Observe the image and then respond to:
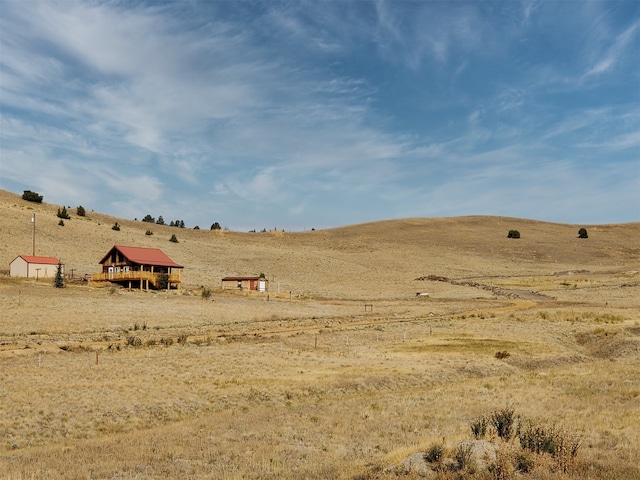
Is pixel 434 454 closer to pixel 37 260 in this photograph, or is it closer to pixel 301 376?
pixel 301 376

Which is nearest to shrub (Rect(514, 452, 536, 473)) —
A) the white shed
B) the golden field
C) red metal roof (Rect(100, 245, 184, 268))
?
the golden field

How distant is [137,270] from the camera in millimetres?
79938

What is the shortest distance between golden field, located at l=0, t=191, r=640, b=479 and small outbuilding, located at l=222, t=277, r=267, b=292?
3.80m

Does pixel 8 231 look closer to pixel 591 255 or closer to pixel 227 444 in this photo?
pixel 227 444

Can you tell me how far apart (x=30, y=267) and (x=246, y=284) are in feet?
104

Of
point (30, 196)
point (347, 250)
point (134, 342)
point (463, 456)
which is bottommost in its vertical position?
point (134, 342)

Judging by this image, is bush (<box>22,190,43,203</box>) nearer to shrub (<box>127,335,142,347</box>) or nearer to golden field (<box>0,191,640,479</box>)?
golden field (<box>0,191,640,479</box>)

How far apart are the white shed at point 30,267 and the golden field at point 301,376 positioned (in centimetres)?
551

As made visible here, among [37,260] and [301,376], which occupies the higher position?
[37,260]

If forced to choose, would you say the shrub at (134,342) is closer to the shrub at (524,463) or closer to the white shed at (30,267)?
the shrub at (524,463)

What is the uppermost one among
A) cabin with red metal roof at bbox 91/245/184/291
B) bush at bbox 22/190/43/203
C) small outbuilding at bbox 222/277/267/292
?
bush at bbox 22/190/43/203

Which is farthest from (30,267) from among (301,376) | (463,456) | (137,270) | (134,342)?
(463,456)

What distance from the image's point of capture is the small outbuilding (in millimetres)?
88062

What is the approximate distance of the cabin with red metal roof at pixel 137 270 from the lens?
258 feet
